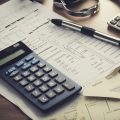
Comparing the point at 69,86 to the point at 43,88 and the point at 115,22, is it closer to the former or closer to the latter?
the point at 43,88

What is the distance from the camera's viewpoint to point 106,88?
58 cm

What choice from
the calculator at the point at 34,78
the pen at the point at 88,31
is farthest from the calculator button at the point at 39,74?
the pen at the point at 88,31

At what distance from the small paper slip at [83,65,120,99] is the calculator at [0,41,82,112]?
2cm

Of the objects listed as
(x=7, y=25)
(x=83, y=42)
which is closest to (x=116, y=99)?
(x=83, y=42)

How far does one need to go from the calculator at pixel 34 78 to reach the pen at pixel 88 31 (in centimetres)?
12

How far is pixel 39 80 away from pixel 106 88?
0.12 m

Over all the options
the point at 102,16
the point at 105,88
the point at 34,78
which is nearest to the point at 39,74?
the point at 34,78

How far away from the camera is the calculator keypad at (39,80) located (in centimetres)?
57

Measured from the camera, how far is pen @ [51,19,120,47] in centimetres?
68

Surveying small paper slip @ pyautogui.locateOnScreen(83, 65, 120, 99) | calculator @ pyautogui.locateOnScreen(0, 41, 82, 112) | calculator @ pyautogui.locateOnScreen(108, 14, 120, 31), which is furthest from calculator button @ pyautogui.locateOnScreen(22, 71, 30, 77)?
calculator @ pyautogui.locateOnScreen(108, 14, 120, 31)

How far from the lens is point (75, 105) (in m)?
0.56

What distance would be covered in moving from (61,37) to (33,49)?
0.07 meters

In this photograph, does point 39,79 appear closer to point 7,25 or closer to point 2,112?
point 2,112

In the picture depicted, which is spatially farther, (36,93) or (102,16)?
(102,16)
